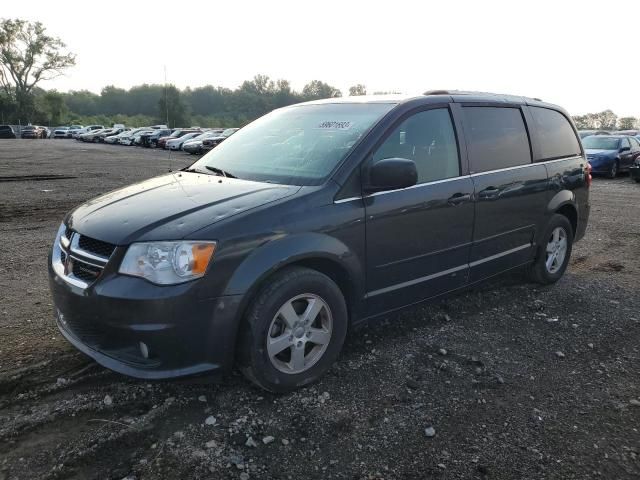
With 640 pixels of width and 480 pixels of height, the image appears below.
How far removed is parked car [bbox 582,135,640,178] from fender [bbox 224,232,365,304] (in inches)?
665

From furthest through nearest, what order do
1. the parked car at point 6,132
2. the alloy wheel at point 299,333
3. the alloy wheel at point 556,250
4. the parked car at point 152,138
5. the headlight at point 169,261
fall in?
1. the parked car at point 6,132
2. the parked car at point 152,138
3. the alloy wheel at point 556,250
4. the alloy wheel at point 299,333
5. the headlight at point 169,261

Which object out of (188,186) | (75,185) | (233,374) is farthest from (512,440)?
(75,185)

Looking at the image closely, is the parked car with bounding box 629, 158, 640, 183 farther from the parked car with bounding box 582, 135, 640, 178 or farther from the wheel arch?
the wheel arch

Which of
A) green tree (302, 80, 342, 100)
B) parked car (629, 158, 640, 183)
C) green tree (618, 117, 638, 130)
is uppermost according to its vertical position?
green tree (302, 80, 342, 100)

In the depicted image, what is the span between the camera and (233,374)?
11.3 ft

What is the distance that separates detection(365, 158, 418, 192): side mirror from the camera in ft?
10.8

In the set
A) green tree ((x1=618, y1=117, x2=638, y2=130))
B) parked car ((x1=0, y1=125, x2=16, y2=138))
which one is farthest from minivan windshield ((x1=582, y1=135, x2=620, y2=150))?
parked car ((x1=0, y1=125, x2=16, y2=138))

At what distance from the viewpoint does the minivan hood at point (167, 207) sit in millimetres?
2879

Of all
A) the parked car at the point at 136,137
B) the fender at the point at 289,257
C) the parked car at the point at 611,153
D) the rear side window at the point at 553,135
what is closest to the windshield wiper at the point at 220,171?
the fender at the point at 289,257

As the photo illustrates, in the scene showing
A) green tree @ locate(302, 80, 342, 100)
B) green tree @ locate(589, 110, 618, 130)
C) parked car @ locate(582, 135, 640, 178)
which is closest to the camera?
parked car @ locate(582, 135, 640, 178)

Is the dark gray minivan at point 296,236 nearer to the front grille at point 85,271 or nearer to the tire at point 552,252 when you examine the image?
the front grille at point 85,271

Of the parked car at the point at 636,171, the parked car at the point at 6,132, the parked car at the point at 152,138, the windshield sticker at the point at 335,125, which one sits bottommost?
the parked car at the point at 636,171

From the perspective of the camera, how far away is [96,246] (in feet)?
9.81

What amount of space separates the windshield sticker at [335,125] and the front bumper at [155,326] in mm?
1550
